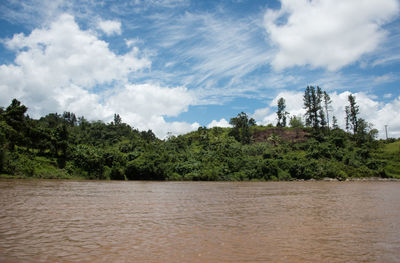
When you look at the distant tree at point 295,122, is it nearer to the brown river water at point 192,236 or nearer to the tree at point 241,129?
the tree at point 241,129

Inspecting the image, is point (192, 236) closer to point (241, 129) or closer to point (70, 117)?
point (241, 129)

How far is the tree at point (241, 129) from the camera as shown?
82875 mm

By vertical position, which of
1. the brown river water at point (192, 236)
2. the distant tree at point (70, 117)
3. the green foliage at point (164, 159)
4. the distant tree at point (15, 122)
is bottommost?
the brown river water at point (192, 236)

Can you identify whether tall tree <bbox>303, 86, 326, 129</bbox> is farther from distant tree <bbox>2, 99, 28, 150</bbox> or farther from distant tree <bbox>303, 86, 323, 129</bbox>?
distant tree <bbox>2, 99, 28, 150</bbox>

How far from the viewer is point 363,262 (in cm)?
567

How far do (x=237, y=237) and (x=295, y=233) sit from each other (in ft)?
6.16

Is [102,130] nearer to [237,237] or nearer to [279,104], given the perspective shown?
[279,104]

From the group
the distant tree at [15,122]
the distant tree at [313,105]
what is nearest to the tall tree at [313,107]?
the distant tree at [313,105]

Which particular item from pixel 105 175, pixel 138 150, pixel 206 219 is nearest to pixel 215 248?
pixel 206 219

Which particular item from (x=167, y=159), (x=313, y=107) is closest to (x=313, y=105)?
(x=313, y=107)

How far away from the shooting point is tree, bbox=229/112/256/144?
8288 cm

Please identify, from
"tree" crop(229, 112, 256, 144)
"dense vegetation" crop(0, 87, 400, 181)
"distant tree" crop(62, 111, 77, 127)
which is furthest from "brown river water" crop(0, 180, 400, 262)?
"distant tree" crop(62, 111, 77, 127)

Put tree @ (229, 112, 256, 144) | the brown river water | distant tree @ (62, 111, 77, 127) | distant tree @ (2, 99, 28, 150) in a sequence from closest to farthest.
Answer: the brown river water, distant tree @ (2, 99, 28, 150), tree @ (229, 112, 256, 144), distant tree @ (62, 111, 77, 127)

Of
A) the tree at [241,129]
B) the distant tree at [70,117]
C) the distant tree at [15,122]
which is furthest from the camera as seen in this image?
the distant tree at [70,117]
